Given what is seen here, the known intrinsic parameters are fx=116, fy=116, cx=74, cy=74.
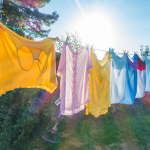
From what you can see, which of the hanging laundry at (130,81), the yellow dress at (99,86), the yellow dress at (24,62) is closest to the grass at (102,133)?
the yellow dress at (99,86)

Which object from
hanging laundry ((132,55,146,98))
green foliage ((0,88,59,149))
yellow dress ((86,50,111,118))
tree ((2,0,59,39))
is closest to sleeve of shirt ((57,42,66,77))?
yellow dress ((86,50,111,118))

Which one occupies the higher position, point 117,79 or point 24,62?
point 24,62

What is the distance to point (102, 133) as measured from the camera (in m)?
3.44

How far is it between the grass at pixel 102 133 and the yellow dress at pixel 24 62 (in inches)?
74.0

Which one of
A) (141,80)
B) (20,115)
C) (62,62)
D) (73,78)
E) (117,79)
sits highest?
(62,62)

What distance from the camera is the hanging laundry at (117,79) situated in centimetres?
290

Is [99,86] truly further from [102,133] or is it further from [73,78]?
[102,133]

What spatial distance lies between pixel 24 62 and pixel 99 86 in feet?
5.67

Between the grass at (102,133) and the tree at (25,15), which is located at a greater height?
the tree at (25,15)

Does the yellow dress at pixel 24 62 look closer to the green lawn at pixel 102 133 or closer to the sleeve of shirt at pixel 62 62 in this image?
the sleeve of shirt at pixel 62 62

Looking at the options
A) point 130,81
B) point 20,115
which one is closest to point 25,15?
point 20,115

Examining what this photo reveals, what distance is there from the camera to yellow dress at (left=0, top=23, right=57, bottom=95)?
4.58 feet

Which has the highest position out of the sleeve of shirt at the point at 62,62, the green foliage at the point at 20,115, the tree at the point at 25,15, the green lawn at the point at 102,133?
the tree at the point at 25,15

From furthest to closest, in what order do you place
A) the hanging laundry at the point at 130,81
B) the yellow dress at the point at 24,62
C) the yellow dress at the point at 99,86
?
the hanging laundry at the point at 130,81, the yellow dress at the point at 99,86, the yellow dress at the point at 24,62
